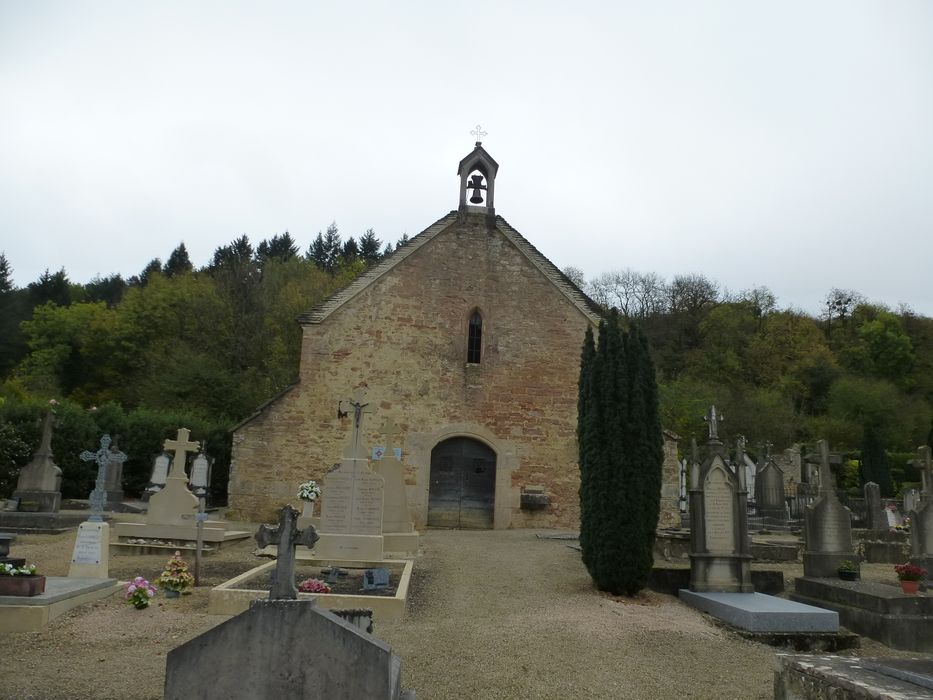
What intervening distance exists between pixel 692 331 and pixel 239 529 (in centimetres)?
3819

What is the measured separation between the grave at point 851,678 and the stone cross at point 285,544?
2964mm

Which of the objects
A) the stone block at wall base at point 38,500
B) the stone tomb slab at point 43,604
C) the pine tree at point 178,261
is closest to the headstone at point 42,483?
the stone block at wall base at point 38,500

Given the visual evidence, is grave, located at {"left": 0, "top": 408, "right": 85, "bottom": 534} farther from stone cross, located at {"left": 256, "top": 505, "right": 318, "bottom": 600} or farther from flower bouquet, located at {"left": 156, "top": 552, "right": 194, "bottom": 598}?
stone cross, located at {"left": 256, "top": 505, "right": 318, "bottom": 600}

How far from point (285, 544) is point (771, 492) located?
63.1 feet

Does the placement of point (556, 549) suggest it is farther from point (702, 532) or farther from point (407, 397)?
point (407, 397)

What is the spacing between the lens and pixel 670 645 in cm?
659

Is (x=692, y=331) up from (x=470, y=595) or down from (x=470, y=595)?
up

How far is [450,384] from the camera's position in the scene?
1712cm

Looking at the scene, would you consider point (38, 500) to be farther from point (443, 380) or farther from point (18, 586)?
point (443, 380)

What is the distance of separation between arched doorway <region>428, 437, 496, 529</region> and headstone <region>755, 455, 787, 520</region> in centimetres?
894

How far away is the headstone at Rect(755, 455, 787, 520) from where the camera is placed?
19.6 meters

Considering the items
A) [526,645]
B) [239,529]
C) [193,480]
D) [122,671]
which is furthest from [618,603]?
[193,480]

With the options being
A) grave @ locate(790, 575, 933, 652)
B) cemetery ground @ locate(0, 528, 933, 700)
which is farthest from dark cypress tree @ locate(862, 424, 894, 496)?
cemetery ground @ locate(0, 528, 933, 700)

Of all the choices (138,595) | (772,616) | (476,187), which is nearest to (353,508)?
(138,595)
